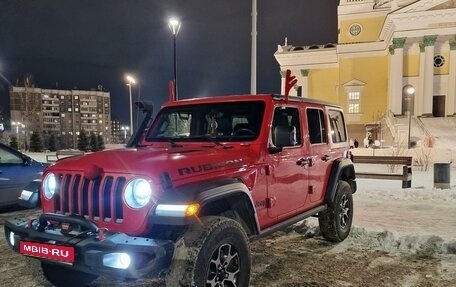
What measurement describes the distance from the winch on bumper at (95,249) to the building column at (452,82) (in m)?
33.8

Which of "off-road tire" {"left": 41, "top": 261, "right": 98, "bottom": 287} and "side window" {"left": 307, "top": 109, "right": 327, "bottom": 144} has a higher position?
"side window" {"left": 307, "top": 109, "right": 327, "bottom": 144}

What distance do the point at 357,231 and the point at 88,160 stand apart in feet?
16.7

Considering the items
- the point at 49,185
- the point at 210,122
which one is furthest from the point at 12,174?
the point at 210,122

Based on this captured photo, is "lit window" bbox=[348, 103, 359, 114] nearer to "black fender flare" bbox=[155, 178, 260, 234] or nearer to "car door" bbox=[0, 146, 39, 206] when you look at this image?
"car door" bbox=[0, 146, 39, 206]

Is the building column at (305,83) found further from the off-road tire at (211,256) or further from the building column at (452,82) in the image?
the off-road tire at (211,256)

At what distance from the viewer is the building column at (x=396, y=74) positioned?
32.0 meters

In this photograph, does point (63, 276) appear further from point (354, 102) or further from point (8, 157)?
point (354, 102)

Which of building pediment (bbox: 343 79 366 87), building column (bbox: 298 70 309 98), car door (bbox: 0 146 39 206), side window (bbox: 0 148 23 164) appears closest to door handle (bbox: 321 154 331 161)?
car door (bbox: 0 146 39 206)

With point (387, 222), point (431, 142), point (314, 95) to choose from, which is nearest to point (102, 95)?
point (314, 95)

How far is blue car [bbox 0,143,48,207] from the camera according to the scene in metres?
8.03

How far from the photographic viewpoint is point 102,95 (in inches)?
5084

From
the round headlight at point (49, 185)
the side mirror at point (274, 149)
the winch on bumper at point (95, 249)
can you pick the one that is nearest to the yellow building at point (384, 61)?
the side mirror at point (274, 149)

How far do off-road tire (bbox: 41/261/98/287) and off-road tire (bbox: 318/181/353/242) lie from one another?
3564 millimetres

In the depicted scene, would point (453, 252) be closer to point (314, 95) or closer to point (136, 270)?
point (136, 270)
